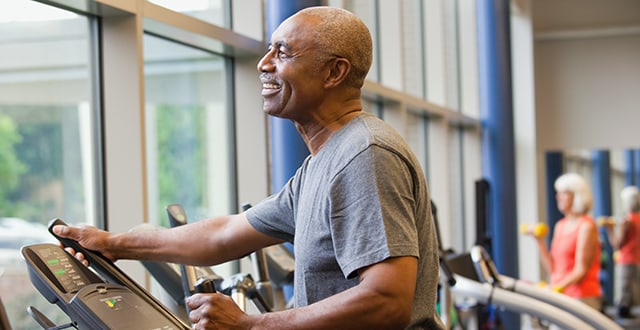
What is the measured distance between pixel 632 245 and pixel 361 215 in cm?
874

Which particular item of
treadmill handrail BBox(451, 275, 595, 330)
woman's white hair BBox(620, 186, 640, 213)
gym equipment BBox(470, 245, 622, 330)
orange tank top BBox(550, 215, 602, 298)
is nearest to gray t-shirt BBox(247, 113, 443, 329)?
treadmill handrail BBox(451, 275, 595, 330)

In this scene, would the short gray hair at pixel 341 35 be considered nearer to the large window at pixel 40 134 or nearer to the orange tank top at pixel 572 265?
the large window at pixel 40 134

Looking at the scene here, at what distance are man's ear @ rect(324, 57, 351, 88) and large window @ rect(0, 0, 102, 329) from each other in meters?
1.18

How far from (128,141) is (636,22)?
849cm

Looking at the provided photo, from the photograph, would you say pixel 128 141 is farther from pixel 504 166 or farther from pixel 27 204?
pixel 504 166

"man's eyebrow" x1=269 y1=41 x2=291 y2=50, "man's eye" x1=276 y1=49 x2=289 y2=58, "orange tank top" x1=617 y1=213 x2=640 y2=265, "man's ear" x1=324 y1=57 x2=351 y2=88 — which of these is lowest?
"orange tank top" x1=617 y1=213 x2=640 y2=265

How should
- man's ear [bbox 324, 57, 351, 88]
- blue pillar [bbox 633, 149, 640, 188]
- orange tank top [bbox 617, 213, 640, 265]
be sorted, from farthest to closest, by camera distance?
blue pillar [bbox 633, 149, 640, 188], orange tank top [bbox 617, 213, 640, 265], man's ear [bbox 324, 57, 351, 88]

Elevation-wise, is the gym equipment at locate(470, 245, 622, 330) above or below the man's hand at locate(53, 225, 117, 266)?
below

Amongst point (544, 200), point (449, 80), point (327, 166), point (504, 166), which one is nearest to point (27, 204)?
point (327, 166)

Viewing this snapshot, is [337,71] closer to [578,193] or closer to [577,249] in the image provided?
[577,249]

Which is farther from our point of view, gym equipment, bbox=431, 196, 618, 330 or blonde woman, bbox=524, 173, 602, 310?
blonde woman, bbox=524, 173, 602, 310

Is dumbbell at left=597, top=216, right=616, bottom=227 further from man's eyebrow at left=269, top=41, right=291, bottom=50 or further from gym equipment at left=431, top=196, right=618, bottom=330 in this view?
man's eyebrow at left=269, top=41, right=291, bottom=50

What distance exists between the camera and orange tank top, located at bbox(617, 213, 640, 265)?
9773 mm

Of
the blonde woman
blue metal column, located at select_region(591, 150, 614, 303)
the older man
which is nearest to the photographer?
the older man
